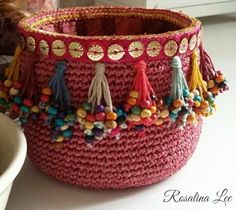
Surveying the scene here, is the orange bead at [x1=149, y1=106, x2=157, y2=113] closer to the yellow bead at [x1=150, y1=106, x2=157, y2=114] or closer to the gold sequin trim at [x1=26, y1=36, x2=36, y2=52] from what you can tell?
the yellow bead at [x1=150, y1=106, x2=157, y2=114]

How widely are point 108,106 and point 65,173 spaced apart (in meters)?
0.09

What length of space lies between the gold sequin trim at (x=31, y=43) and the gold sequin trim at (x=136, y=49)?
0.30 ft

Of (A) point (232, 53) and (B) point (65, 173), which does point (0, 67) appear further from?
(A) point (232, 53)

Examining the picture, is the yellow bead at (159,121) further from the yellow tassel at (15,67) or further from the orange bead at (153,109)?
the yellow tassel at (15,67)

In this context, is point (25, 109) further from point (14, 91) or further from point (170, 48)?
point (170, 48)

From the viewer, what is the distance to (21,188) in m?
0.47

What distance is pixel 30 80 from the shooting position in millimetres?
433

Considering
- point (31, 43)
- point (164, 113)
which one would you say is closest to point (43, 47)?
point (31, 43)

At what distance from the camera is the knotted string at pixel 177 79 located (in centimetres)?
42

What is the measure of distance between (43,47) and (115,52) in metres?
0.07

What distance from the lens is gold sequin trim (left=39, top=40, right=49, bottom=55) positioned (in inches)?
16.2

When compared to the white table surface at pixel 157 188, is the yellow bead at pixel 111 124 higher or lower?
higher

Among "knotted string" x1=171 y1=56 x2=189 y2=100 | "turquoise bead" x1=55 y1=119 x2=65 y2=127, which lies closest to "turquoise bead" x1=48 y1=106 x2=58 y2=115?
"turquoise bead" x1=55 y1=119 x2=65 y2=127

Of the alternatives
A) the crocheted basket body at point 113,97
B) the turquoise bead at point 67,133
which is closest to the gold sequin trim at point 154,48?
the crocheted basket body at point 113,97
